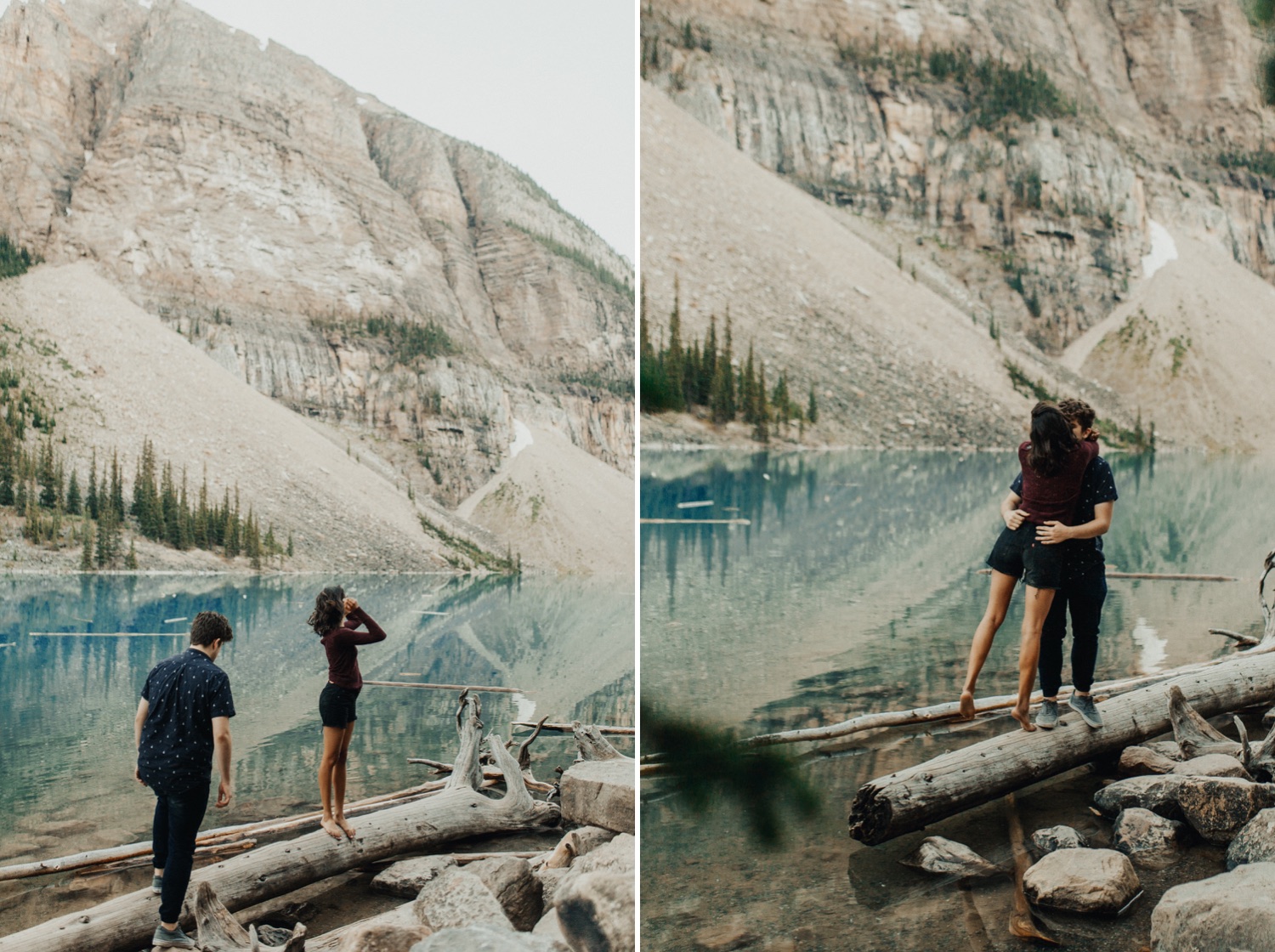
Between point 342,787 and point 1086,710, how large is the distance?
97.9 inches

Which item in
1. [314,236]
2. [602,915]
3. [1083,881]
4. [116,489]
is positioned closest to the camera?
[1083,881]

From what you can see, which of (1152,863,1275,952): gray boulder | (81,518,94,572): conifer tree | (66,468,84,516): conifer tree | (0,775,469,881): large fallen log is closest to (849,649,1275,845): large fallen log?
(1152,863,1275,952): gray boulder

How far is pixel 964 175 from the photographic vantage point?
12.6ft

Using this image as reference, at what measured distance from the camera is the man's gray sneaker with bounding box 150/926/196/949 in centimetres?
291

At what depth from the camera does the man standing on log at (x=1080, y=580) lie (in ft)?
9.38

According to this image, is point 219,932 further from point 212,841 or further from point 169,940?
point 212,841

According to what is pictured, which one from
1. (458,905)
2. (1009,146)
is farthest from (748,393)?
(458,905)

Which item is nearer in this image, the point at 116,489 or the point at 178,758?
the point at 178,758

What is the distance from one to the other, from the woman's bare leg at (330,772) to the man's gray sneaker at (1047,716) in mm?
2330

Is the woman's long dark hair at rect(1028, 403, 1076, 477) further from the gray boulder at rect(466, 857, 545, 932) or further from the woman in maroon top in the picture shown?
the woman in maroon top

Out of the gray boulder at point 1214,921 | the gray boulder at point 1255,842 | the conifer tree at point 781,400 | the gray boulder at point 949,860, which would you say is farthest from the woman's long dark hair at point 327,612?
the gray boulder at point 1255,842

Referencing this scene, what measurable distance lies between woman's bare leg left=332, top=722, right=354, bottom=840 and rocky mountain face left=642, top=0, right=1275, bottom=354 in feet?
9.01

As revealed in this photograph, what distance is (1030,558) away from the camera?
293 centimetres

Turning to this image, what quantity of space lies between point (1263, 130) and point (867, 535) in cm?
209
